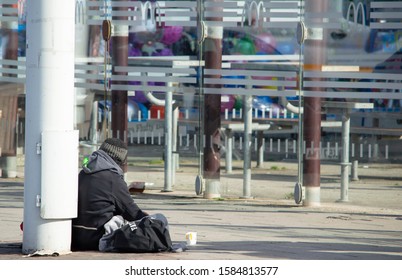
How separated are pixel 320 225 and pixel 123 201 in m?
3.15

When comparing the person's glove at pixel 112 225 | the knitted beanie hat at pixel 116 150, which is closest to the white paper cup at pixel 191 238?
the person's glove at pixel 112 225

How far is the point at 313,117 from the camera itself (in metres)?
14.6

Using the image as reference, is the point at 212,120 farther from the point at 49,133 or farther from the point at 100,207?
the point at 49,133

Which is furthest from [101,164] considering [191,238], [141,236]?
[191,238]

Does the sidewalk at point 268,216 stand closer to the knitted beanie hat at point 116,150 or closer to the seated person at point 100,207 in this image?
the seated person at point 100,207

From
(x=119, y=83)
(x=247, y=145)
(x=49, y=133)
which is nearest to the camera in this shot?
(x=49, y=133)

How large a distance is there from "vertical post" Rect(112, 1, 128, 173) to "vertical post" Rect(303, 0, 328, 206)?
2741 millimetres

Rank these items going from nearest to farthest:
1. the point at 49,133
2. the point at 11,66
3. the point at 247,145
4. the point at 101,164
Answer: the point at 49,133
the point at 101,164
the point at 247,145
the point at 11,66

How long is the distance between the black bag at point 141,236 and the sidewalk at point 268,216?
0.41 ft

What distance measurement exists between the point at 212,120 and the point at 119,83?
1.52m

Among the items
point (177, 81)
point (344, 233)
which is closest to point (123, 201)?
point (344, 233)

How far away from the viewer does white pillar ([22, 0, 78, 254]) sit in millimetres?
9969

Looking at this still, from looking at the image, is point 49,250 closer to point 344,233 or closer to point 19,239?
point 19,239

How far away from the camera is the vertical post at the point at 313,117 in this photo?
14523 mm
